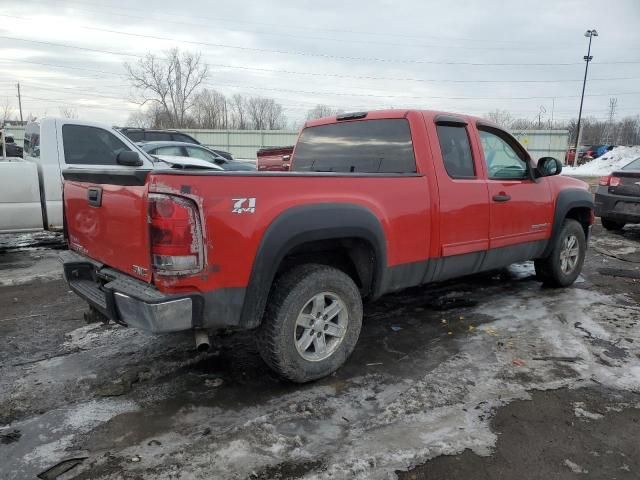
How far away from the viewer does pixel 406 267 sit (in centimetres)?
381

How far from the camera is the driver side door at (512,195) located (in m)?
4.54

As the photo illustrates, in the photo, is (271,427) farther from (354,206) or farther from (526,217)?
(526,217)

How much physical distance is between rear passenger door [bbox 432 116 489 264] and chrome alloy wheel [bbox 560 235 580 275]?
174 cm

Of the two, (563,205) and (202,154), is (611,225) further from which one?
(202,154)

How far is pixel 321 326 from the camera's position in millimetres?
3389

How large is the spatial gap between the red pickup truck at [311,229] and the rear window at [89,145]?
231cm

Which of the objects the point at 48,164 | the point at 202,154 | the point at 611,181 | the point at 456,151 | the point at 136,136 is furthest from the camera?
the point at 136,136

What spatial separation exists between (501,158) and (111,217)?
Result: 3618 mm

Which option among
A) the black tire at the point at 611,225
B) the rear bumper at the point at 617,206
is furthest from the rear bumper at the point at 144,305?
the black tire at the point at 611,225

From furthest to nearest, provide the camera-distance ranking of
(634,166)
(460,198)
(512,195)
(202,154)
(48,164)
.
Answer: (202,154), (634,166), (48,164), (512,195), (460,198)

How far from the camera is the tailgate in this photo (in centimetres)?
275

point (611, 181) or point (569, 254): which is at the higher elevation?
point (611, 181)

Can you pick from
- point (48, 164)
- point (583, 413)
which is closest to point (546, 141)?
point (48, 164)

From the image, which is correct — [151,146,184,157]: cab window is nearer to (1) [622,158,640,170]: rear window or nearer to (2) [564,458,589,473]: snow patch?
(1) [622,158,640,170]: rear window
